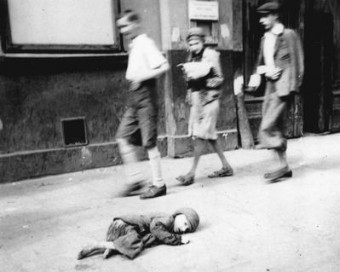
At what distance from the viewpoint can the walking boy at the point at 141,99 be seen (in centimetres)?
407

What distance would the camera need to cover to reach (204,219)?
138 inches

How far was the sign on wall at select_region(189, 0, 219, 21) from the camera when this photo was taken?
6.12m

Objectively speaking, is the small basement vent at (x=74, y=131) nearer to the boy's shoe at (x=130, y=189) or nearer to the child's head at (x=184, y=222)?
the boy's shoe at (x=130, y=189)

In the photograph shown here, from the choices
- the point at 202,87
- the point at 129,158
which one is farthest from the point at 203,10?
the point at 129,158

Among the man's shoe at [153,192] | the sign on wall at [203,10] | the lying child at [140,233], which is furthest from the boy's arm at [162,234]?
the sign on wall at [203,10]

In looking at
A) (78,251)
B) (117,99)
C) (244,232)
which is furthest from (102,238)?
(117,99)

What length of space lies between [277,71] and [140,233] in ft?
8.37

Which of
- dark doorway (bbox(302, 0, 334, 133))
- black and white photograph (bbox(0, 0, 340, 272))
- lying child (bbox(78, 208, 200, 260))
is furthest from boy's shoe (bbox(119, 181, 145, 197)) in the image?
dark doorway (bbox(302, 0, 334, 133))

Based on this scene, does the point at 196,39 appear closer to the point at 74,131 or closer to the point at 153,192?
the point at 153,192

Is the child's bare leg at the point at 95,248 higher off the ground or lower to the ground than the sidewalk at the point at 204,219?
higher

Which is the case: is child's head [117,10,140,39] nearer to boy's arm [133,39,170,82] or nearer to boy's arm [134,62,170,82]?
boy's arm [133,39,170,82]

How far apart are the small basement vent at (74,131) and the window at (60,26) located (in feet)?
3.22

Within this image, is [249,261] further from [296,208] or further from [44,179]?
[44,179]

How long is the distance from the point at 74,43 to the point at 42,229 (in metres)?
2.92
